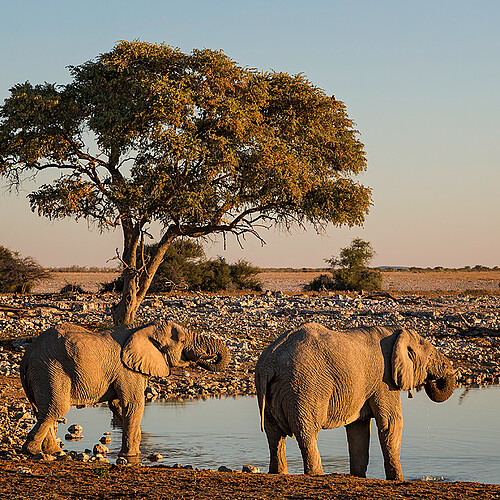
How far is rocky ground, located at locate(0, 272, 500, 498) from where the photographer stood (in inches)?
339

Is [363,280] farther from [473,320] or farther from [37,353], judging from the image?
[37,353]

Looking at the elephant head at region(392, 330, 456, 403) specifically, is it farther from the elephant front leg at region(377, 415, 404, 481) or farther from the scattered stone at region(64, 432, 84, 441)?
the scattered stone at region(64, 432, 84, 441)

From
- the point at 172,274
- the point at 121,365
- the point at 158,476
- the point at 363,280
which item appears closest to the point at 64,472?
the point at 158,476

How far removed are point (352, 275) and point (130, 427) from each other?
39.1 metres

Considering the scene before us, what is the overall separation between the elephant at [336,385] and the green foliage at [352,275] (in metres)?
37.4

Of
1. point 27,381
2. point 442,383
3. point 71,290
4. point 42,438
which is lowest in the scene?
point 42,438

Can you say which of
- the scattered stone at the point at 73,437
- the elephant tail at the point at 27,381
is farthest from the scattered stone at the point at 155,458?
the scattered stone at the point at 73,437

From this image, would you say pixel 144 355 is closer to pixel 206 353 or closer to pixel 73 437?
pixel 206 353

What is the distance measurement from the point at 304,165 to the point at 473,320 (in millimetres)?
8873

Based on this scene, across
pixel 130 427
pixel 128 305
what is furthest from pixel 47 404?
pixel 128 305

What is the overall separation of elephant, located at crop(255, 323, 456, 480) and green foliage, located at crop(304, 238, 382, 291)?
37.4 m

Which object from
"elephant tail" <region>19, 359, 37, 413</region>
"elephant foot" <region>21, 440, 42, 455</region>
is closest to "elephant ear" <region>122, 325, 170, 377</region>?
"elephant tail" <region>19, 359, 37, 413</region>

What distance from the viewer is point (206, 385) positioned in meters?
18.6

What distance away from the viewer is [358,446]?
10.5 metres
